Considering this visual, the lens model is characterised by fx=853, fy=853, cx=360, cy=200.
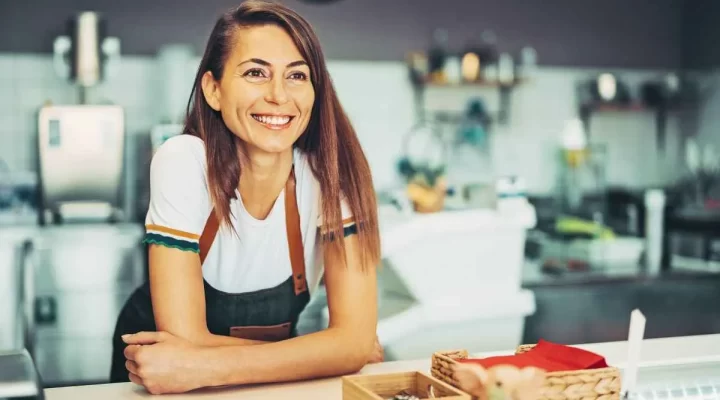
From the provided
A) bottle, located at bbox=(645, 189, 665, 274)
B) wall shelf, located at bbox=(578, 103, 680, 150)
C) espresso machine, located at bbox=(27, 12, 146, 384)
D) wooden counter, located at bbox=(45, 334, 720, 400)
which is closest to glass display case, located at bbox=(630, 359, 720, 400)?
wooden counter, located at bbox=(45, 334, 720, 400)

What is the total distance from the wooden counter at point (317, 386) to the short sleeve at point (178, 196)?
11.5 inches

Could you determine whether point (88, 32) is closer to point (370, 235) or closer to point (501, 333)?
point (501, 333)

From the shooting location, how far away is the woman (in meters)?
1.61

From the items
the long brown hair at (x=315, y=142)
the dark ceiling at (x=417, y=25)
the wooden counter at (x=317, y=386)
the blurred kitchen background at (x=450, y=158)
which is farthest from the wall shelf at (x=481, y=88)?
the wooden counter at (x=317, y=386)

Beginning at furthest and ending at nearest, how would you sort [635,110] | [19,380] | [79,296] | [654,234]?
[635,110] → [654,234] → [79,296] → [19,380]

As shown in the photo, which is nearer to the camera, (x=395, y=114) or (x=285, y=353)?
(x=285, y=353)

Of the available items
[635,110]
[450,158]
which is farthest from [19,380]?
[635,110]

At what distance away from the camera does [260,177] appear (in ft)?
5.81

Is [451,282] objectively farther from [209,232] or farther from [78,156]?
[78,156]

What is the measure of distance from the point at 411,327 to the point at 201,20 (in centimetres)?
A: 265

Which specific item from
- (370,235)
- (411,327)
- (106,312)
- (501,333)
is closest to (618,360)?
(370,235)

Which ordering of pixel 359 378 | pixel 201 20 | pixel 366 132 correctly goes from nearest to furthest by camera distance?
1. pixel 359 378
2. pixel 201 20
3. pixel 366 132

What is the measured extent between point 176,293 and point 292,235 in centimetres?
29

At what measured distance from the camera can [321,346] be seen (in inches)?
61.4
